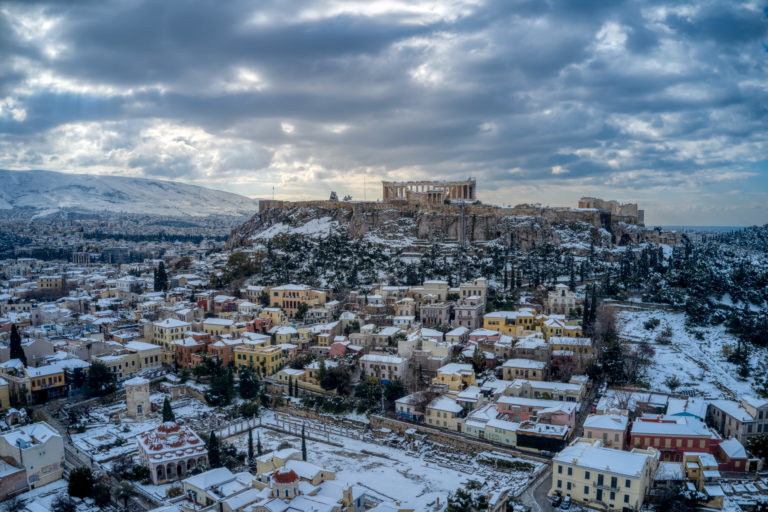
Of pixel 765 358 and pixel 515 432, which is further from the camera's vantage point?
pixel 765 358

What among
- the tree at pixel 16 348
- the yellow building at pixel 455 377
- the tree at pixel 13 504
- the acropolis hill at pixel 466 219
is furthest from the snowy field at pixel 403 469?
the acropolis hill at pixel 466 219

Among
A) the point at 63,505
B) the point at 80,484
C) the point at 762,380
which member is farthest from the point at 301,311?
the point at 762,380

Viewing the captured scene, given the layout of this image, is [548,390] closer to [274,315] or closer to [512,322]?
[512,322]

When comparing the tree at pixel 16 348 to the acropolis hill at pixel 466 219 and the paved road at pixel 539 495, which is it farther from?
the acropolis hill at pixel 466 219

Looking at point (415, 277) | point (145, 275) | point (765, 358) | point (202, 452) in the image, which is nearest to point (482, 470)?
point (202, 452)

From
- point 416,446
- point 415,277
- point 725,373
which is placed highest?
point 415,277

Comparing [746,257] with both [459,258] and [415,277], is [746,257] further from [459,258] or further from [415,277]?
[415,277]
